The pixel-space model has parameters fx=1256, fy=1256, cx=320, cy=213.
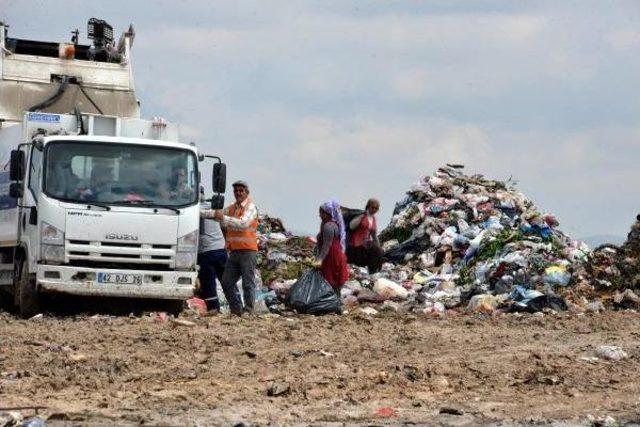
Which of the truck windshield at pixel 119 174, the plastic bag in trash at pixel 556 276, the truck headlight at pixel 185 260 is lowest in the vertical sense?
the plastic bag in trash at pixel 556 276

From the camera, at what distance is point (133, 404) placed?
8.40 m

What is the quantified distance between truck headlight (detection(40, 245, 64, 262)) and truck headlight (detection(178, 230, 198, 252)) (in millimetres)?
1273

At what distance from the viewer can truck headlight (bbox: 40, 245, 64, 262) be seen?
13359 millimetres

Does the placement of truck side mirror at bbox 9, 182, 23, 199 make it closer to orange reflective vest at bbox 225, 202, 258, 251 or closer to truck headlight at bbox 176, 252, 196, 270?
truck headlight at bbox 176, 252, 196, 270

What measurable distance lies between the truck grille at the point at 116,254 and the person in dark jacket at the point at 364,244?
6505 millimetres

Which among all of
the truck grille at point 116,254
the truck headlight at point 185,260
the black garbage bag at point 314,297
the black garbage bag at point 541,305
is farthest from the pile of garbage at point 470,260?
the truck grille at point 116,254

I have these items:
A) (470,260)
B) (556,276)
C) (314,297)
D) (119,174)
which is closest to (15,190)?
(119,174)

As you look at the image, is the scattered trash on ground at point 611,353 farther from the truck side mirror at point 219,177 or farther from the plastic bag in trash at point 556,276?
the plastic bag in trash at point 556,276

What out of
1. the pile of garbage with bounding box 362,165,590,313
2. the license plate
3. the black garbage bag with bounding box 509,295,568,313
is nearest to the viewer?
the license plate

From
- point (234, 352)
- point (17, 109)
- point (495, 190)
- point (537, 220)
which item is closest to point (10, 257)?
point (17, 109)

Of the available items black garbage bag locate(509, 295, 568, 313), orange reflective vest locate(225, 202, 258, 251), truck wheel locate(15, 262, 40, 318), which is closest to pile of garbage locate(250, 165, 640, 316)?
black garbage bag locate(509, 295, 568, 313)

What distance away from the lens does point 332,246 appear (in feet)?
47.7

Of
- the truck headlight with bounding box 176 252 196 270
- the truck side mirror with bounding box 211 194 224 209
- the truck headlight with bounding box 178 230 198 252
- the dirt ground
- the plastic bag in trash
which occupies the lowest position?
the dirt ground

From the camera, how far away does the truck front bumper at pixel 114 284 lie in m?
13.4
